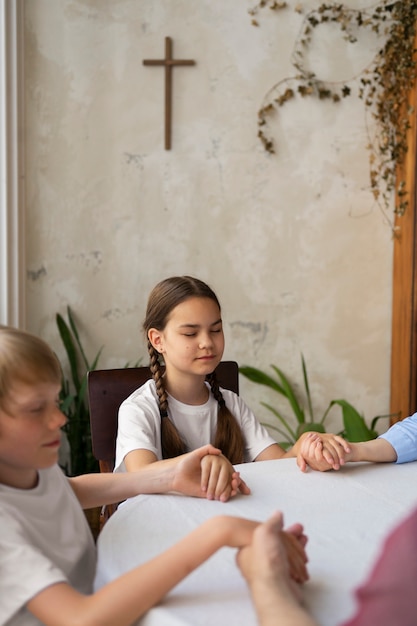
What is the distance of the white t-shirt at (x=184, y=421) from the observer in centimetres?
213

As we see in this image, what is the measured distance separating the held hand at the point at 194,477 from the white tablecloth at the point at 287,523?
19 mm

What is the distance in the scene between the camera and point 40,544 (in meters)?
1.31

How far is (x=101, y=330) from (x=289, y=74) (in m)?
1.66

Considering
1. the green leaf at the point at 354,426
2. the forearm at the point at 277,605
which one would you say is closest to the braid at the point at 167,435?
the forearm at the point at 277,605

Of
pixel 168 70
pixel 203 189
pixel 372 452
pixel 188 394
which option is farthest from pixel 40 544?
pixel 168 70

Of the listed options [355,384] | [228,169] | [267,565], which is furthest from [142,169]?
[267,565]

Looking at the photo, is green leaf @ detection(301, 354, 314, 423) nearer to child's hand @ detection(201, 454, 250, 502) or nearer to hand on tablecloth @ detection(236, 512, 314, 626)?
child's hand @ detection(201, 454, 250, 502)

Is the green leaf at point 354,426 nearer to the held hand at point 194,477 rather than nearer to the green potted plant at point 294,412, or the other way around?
the green potted plant at point 294,412

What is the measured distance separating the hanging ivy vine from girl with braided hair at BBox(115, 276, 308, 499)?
192cm

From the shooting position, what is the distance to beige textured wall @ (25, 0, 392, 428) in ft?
12.9

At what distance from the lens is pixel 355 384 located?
4.18 m

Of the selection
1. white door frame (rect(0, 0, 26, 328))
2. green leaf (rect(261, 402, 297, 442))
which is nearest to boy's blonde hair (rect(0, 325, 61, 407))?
white door frame (rect(0, 0, 26, 328))

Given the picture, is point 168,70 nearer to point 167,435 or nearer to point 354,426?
point 354,426

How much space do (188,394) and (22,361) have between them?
107cm
